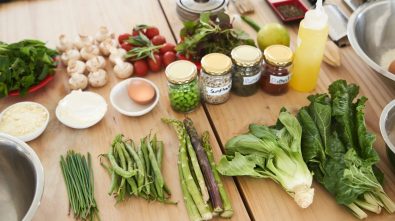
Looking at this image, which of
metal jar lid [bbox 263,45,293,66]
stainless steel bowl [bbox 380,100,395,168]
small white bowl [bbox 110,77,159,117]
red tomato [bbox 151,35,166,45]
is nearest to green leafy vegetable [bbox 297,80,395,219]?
stainless steel bowl [bbox 380,100,395,168]

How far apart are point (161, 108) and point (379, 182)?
640mm

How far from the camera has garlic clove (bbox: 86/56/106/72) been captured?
1.23 m

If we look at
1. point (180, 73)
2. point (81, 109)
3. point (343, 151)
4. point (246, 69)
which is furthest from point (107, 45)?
point (343, 151)

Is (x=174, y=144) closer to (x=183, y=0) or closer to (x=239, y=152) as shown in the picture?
(x=239, y=152)

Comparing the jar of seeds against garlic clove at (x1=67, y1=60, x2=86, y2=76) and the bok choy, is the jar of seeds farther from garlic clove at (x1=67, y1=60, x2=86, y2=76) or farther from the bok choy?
garlic clove at (x1=67, y1=60, x2=86, y2=76)

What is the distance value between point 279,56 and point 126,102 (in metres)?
0.49

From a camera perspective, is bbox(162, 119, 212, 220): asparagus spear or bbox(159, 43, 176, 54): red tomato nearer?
bbox(162, 119, 212, 220): asparagus spear

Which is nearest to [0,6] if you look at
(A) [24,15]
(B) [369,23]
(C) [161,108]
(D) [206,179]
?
(A) [24,15]

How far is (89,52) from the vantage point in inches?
50.8

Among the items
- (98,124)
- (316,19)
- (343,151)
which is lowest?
(98,124)

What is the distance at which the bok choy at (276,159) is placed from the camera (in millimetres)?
870

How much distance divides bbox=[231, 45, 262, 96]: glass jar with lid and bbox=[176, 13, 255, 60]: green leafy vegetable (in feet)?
0.35

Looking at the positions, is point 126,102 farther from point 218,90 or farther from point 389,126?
point 389,126

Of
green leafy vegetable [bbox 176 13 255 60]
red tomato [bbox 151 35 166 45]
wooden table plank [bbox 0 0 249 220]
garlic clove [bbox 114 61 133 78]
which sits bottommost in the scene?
wooden table plank [bbox 0 0 249 220]
